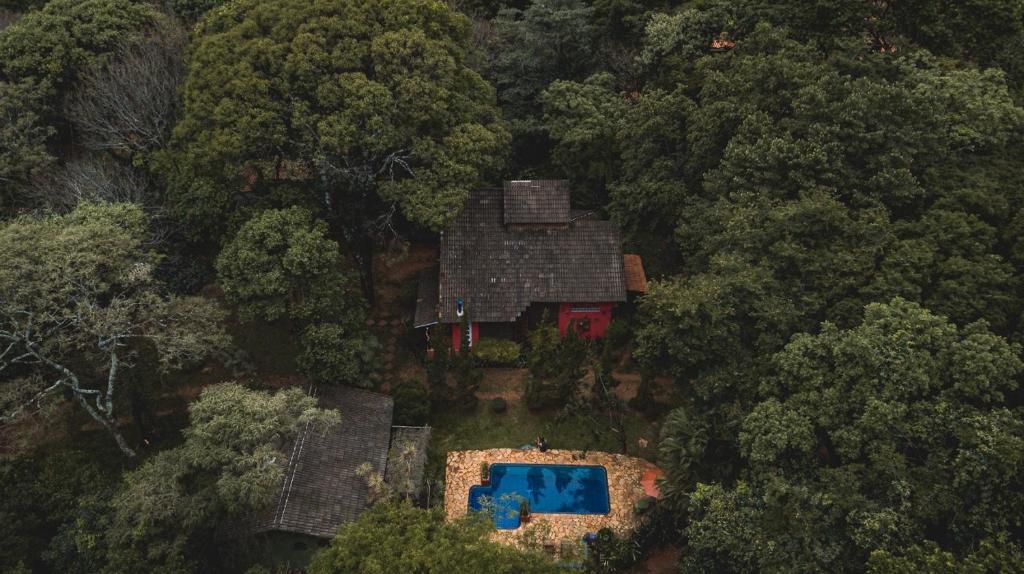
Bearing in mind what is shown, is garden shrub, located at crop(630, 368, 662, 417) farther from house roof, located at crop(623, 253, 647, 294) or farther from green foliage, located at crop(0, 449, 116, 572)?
green foliage, located at crop(0, 449, 116, 572)

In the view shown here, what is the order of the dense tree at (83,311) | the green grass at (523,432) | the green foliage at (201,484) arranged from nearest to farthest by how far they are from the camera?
the green foliage at (201,484) → the dense tree at (83,311) → the green grass at (523,432)

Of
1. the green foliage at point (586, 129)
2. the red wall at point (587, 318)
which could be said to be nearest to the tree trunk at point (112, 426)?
the red wall at point (587, 318)

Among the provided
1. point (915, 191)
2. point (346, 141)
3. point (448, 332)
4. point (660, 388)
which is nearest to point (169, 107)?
point (346, 141)

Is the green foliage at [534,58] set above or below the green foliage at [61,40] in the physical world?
below

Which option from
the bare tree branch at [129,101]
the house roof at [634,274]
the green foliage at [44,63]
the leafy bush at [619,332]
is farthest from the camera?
the house roof at [634,274]

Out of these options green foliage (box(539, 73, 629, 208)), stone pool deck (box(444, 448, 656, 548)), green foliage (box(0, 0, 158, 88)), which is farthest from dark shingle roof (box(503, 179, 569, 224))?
green foliage (box(0, 0, 158, 88))

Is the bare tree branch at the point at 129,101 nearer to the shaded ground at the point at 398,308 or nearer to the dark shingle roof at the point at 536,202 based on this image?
the shaded ground at the point at 398,308
